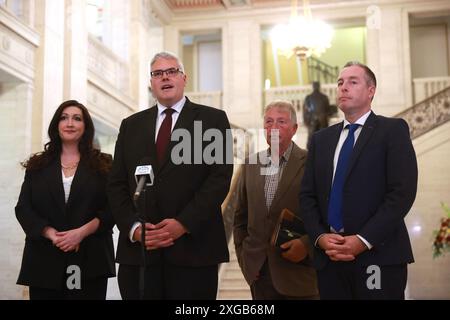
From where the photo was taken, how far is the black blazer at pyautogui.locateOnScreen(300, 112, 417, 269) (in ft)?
9.81

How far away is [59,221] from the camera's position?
12.0 ft

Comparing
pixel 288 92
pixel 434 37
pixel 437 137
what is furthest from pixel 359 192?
pixel 434 37

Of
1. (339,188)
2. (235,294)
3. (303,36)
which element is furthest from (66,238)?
(303,36)

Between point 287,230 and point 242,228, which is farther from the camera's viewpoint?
point 242,228

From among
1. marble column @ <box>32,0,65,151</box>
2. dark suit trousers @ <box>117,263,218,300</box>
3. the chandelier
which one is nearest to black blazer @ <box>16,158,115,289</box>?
dark suit trousers @ <box>117,263,218,300</box>

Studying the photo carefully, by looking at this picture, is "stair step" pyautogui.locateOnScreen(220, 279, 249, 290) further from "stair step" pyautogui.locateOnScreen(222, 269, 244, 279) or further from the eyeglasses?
the eyeglasses

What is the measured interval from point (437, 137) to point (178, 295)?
10414 mm

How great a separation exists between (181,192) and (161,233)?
0.90ft

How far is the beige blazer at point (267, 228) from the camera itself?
12.5 feet

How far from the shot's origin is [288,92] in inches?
672

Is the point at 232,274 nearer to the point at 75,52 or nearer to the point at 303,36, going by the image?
the point at 75,52
